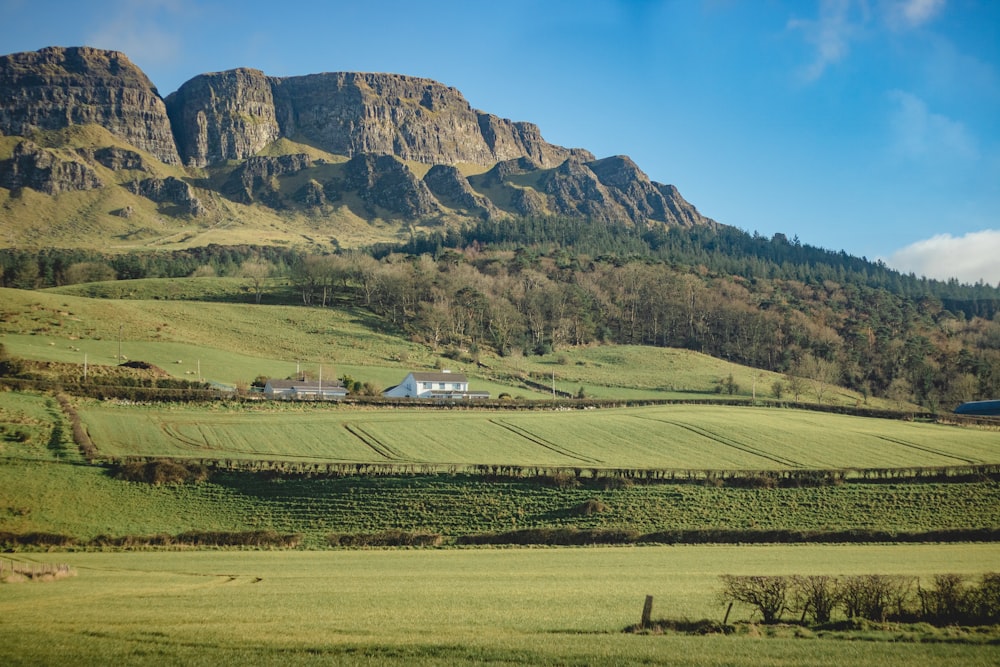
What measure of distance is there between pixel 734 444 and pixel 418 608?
154ft

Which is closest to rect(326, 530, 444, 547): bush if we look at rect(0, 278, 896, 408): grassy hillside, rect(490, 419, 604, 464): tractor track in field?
rect(490, 419, 604, 464): tractor track in field

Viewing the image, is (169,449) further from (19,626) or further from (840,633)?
(840,633)

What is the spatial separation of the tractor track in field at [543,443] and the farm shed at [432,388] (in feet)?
74.4

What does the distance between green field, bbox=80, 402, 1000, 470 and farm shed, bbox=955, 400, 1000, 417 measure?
109ft

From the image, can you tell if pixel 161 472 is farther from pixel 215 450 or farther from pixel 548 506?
pixel 548 506

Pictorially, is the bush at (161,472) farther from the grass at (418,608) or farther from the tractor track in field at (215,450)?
the grass at (418,608)

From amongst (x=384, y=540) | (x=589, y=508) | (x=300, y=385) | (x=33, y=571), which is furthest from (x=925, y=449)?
(x=300, y=385)

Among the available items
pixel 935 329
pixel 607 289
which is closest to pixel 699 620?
pixel 607 289

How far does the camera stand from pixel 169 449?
180ft

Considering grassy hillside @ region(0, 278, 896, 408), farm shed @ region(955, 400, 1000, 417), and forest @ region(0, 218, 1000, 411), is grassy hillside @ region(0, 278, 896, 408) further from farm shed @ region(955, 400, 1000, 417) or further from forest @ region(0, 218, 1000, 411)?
farm shed @ region(955, 400, 1000, 417)

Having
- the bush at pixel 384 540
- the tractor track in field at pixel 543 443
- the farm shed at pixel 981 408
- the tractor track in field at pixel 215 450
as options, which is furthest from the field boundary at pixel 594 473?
the farm shed at pixel 981 408

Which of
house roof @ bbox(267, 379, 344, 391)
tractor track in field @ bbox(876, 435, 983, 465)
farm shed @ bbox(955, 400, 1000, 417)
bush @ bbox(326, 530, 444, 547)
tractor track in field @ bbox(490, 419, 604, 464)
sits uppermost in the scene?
farm shed @ bbox(955, 400, 1000, 417)

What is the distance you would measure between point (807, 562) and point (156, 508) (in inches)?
1445

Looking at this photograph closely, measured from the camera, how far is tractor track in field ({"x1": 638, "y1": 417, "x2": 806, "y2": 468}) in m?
58.5
